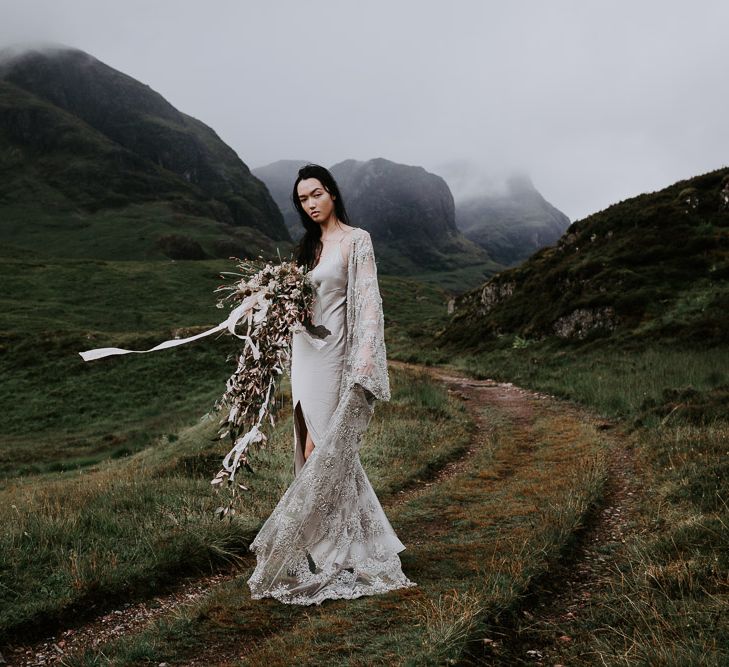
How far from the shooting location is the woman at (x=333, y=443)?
4848 mm

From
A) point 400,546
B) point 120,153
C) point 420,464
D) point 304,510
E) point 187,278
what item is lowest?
point 420,464

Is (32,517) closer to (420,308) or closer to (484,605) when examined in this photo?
(484,605)

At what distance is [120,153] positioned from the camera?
7328 inches

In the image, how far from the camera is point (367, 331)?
16.4 feet

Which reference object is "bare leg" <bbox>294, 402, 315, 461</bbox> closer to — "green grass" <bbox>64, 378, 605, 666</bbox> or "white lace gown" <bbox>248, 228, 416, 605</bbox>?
"white lace gown" <bbox>248, 228, 416, 605</bbox>

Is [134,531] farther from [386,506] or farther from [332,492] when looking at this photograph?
[386,506]

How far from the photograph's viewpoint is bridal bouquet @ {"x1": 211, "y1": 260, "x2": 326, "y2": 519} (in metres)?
5.07

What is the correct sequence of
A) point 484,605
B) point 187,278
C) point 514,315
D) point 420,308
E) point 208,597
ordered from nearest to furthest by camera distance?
point 484,605 < point 208,597 < point 514,315 < point 187,278 < point 420,308

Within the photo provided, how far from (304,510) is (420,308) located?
86.2m

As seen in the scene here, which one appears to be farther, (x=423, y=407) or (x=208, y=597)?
(x=423, y=407)

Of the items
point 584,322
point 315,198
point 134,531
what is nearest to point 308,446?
point 315,198

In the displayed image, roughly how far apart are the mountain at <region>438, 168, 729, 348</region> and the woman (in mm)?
17031

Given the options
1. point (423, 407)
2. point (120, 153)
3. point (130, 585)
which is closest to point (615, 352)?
point (423, 407)

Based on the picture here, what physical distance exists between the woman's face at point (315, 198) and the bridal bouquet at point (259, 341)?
1.82ft
